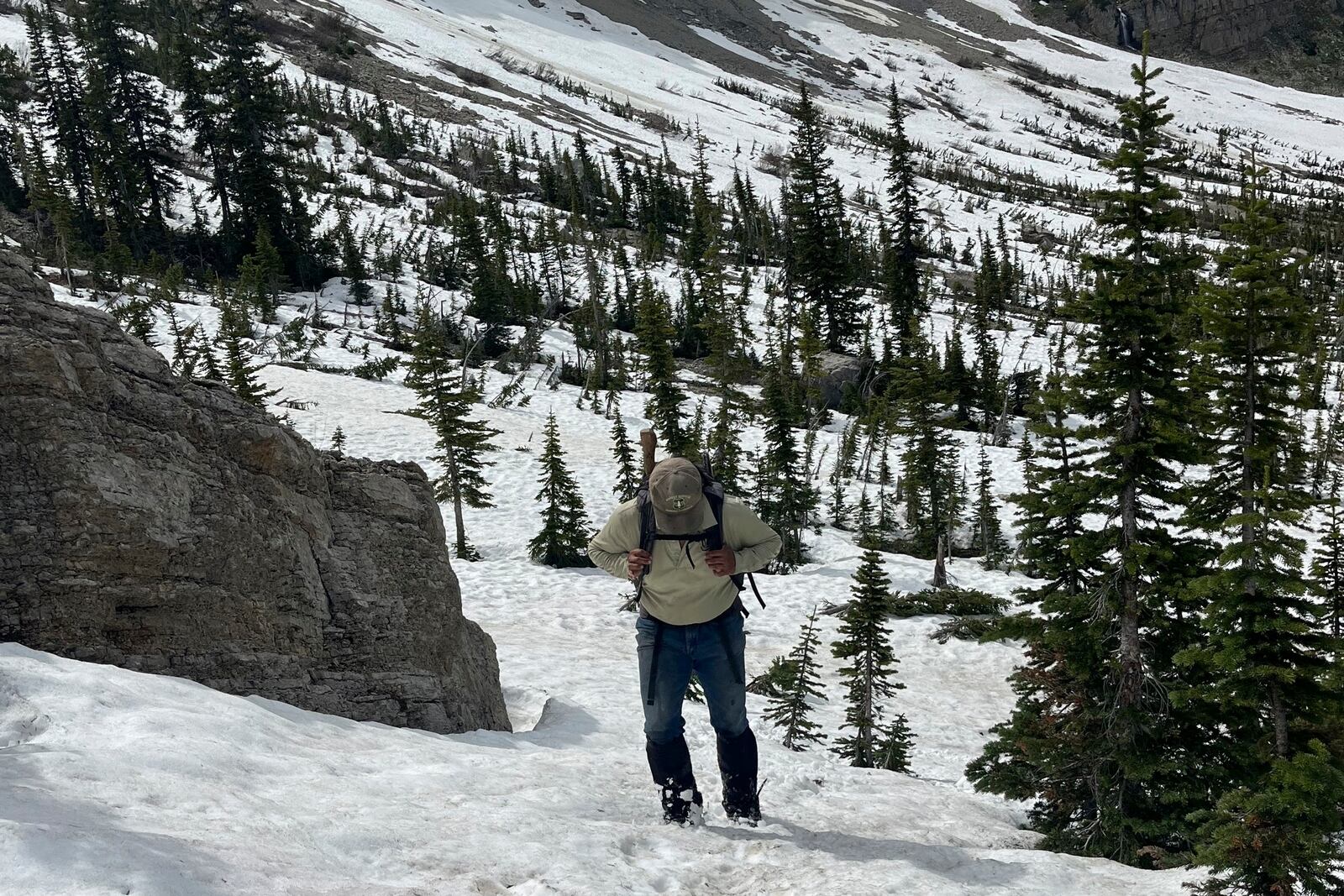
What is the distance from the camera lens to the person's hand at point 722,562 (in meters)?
4.86

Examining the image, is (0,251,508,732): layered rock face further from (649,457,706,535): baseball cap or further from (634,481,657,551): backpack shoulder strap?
(649,457,706,535): baseball cap

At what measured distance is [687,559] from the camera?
195 inches

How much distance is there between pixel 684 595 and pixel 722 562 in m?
0.36

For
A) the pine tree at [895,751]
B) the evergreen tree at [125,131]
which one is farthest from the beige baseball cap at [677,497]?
the evergreen tree at [125,131]

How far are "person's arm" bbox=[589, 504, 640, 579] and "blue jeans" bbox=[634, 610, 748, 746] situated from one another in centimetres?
40

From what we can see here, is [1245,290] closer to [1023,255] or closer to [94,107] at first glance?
[94,107]

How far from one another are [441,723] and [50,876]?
494 cm

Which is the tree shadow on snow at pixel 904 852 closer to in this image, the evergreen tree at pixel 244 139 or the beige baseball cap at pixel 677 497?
the beige baseball cap at pixel 677 497

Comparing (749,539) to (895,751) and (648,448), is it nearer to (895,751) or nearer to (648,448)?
(648,448)

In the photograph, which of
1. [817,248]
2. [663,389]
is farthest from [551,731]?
[817,248]

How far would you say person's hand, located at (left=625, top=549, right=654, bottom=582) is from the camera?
4.94 meters

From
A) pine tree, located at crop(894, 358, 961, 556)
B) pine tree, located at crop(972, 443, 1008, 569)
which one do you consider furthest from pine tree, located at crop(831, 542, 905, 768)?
pine tree, located at crop(972, 443, 1008, 569)

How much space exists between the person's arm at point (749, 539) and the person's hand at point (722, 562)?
0.21 ft

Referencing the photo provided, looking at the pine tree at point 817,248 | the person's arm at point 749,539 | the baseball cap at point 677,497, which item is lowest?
the person's arm at point 749,539
